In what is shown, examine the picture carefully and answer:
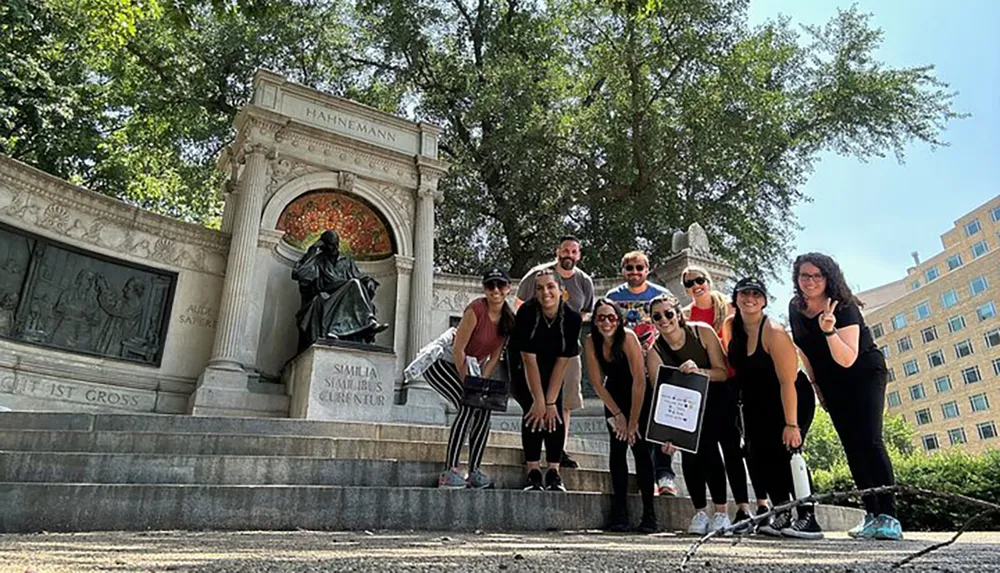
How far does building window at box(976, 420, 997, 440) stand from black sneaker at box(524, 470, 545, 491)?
53863 millimetres

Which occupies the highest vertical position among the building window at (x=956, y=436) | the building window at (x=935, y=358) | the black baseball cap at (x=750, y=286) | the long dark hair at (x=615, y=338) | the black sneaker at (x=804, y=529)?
the building window at (x=935, y=358)

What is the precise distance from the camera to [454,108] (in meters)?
18.6

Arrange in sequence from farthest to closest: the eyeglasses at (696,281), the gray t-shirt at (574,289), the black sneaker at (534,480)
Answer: the gray t-shirt at (574,289), the eyeglasses at (696,281), the black sneaker at (534,480)

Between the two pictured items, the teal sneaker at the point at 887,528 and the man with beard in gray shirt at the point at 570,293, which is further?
the man with beard in gray shirt at the point at 570,293

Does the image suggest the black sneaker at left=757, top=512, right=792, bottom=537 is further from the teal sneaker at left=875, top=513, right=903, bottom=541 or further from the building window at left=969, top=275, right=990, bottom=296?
the building window at left=969, top=275, right=990, bottom=296

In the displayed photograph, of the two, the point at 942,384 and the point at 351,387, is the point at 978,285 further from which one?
the point at 351,387

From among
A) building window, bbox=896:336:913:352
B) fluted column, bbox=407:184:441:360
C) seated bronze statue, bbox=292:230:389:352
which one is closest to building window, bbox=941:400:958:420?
building window, bbox=896:336:913:352

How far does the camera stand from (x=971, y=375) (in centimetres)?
4812

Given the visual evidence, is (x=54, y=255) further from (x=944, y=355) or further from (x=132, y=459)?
(x=944, y=355)

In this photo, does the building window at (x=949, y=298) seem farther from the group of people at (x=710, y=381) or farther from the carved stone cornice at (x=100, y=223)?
the group of people at (x=710, y=381)

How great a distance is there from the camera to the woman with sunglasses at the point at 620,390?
4.30m

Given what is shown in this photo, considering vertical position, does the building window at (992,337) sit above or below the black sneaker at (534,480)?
above

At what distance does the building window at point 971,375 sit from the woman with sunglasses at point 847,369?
54731mm

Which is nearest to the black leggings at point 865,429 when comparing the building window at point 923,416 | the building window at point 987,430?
the building window at point 987,430
